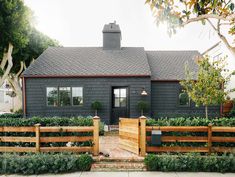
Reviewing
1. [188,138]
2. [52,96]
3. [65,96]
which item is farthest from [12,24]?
[188,138]

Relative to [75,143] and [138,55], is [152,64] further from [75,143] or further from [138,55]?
[75,143]

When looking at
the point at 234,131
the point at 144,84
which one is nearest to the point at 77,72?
the point at 144,84

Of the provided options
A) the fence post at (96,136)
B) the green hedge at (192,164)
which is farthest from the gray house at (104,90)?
the green hedge at (192,164)

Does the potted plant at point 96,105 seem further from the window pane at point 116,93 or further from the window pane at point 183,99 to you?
the window pane at point 183,99

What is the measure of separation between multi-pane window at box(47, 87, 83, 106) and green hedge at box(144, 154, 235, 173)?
9.23 meters

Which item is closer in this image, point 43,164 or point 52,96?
point 43,164

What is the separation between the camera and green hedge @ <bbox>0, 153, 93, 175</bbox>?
656 cm

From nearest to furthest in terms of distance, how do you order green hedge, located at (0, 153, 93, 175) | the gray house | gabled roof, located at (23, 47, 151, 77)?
green hedge, located at (0, 153, 93, 175) < the gray house < gabled roof, located at (23, 47, 151, 77)

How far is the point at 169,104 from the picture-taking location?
1553 centimetres

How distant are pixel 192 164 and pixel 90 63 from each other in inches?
445

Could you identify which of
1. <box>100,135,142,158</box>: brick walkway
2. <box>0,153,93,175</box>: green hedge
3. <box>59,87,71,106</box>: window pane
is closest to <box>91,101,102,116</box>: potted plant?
<box>59,87,71,106</box>: window pane

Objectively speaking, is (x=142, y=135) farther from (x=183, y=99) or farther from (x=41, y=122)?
(x=183, y=99)

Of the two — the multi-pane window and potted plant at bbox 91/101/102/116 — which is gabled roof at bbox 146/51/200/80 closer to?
potted plant at bbox 91/101/102/116

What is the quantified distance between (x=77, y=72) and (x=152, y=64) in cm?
600
